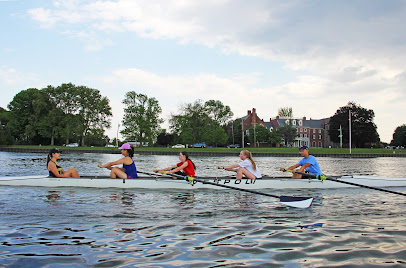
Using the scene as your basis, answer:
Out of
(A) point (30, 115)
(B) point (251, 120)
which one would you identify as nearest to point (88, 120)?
(A) point (30, 115)

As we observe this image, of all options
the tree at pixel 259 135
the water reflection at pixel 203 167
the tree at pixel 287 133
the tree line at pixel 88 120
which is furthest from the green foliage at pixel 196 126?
the water reflection at pixel 203 167

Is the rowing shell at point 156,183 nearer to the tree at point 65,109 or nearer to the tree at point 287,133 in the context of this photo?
the tree at point 65,109

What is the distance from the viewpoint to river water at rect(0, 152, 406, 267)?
5.82 meters

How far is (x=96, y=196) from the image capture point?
1248 centimetres

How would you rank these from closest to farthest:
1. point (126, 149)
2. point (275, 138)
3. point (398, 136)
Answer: point (126, 149) → point (275, 138) → point (398, 136)

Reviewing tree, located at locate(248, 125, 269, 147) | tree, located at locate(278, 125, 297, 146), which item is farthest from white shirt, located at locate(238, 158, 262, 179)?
tree, located at locate(278, 125, 297, 146)

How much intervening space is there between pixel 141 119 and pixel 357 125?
60.1 meters

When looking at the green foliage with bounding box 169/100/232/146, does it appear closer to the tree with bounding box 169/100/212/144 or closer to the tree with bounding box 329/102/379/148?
the tree with bounding box 169/100/212/144

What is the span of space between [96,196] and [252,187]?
5.96 meters

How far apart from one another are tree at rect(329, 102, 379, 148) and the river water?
91.6 meters

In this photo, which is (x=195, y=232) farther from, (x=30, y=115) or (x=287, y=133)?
(x=287, y=133)

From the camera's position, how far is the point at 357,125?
→ 9750cm

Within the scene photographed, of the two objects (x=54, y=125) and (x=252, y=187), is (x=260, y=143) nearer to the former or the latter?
(x=54, y=125)

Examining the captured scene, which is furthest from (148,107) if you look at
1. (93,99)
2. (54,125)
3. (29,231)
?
(29,231)
